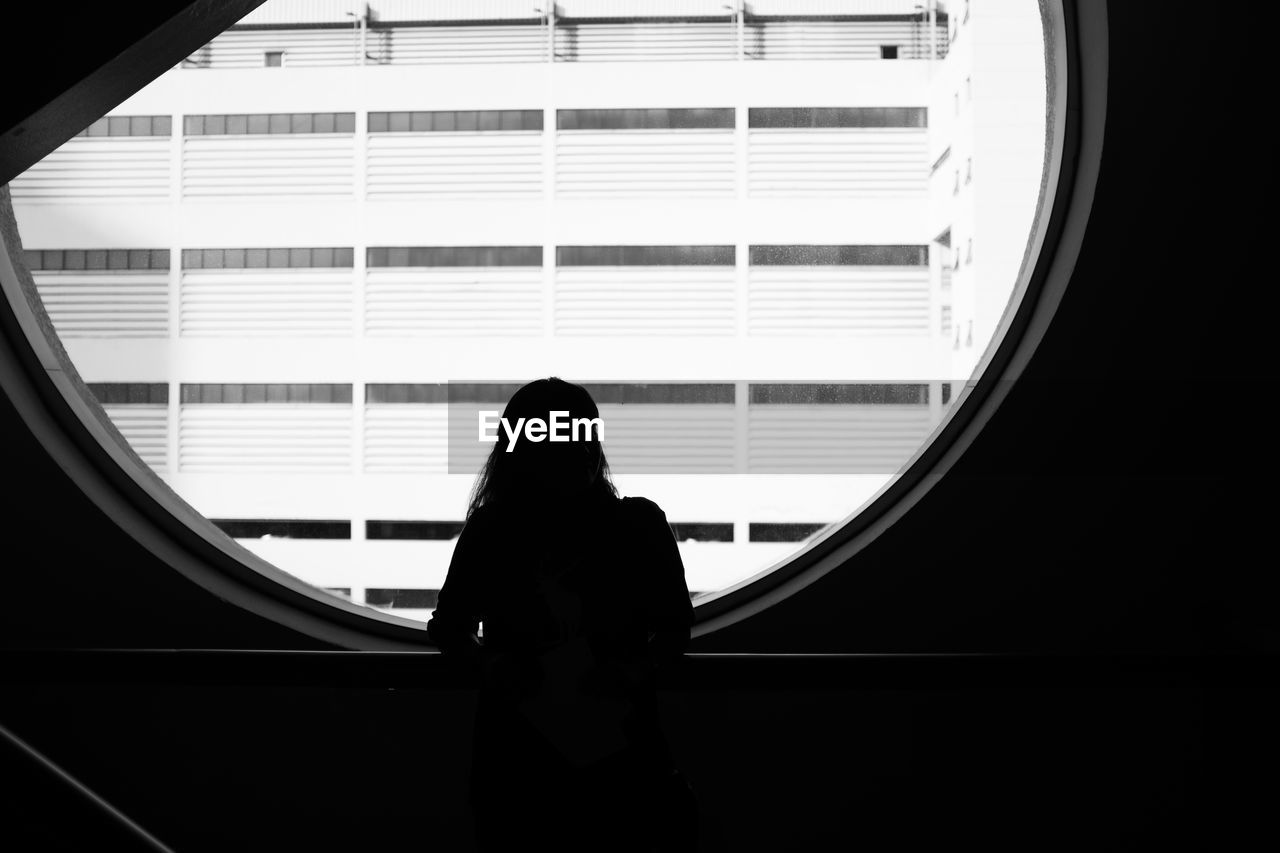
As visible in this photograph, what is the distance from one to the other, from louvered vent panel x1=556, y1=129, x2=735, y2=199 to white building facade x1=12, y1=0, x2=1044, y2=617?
30mm

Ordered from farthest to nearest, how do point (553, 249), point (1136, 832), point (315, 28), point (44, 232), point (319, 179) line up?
point (319, 179) → point (553, 249) → point (315, 28) → point (44, 232) → point (1136, 832)

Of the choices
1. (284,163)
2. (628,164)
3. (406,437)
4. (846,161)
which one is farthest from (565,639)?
(284,163)

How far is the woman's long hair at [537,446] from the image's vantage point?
3.45 feet

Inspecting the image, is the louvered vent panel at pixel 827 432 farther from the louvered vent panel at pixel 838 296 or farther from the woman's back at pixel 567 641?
the woman's back at pixel 567 641

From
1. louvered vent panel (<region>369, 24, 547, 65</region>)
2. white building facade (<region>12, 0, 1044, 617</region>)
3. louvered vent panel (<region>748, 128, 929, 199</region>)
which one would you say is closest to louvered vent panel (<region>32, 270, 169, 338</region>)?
white building facade (<region>12, 0, 1044, 617</region>)

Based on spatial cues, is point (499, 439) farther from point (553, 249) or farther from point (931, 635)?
point (553, 249)

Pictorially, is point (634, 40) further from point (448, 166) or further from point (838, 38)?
point (448, 166)

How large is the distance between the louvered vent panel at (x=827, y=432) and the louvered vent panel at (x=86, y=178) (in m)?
2.51

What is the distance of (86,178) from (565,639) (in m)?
3.03

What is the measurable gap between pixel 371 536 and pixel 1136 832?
952 cm

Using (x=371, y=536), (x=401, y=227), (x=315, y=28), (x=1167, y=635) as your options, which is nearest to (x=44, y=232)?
(x=315, y=28)

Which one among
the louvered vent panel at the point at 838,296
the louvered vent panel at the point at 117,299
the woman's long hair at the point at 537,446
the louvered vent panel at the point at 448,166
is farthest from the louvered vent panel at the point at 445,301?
the woman's long hair at the point at 537,446

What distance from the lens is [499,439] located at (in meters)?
1.12

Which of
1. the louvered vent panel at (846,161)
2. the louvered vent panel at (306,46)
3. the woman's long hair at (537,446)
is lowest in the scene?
the woman's long hair at (537,446)
